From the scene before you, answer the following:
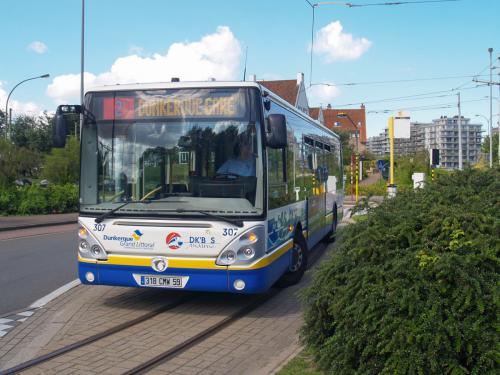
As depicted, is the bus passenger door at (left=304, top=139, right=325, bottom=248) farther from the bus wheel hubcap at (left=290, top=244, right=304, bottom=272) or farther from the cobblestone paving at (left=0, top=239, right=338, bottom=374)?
the cobblestone paving at (left=0, top=239, right=338, bottom=374)

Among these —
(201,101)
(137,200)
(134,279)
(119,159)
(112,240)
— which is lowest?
(134,279)

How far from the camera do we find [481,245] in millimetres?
4508

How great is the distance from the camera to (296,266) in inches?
381

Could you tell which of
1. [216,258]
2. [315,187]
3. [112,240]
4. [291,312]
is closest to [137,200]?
[112,240]

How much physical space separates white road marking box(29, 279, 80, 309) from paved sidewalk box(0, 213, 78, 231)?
12.4 metres

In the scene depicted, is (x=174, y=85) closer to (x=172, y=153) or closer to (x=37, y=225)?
(x=172, y=153)

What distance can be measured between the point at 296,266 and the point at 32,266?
5640mm

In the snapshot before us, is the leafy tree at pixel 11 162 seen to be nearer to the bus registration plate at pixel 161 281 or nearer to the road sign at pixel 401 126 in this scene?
the road sign at pixel 401 126

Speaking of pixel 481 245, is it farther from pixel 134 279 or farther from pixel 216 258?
pixel 134 279

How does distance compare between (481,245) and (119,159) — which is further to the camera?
(119,159)

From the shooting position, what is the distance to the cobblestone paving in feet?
18.2

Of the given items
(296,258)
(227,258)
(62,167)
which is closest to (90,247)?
(227,258)

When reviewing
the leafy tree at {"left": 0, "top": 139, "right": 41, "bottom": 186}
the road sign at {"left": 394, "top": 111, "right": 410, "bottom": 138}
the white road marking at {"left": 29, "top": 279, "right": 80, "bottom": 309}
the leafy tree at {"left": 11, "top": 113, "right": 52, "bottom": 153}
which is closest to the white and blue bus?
the white road marking at {"left": 29, "top": 279, "right": 80, "bottom": 309}

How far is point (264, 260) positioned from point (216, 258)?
24.4 inches
